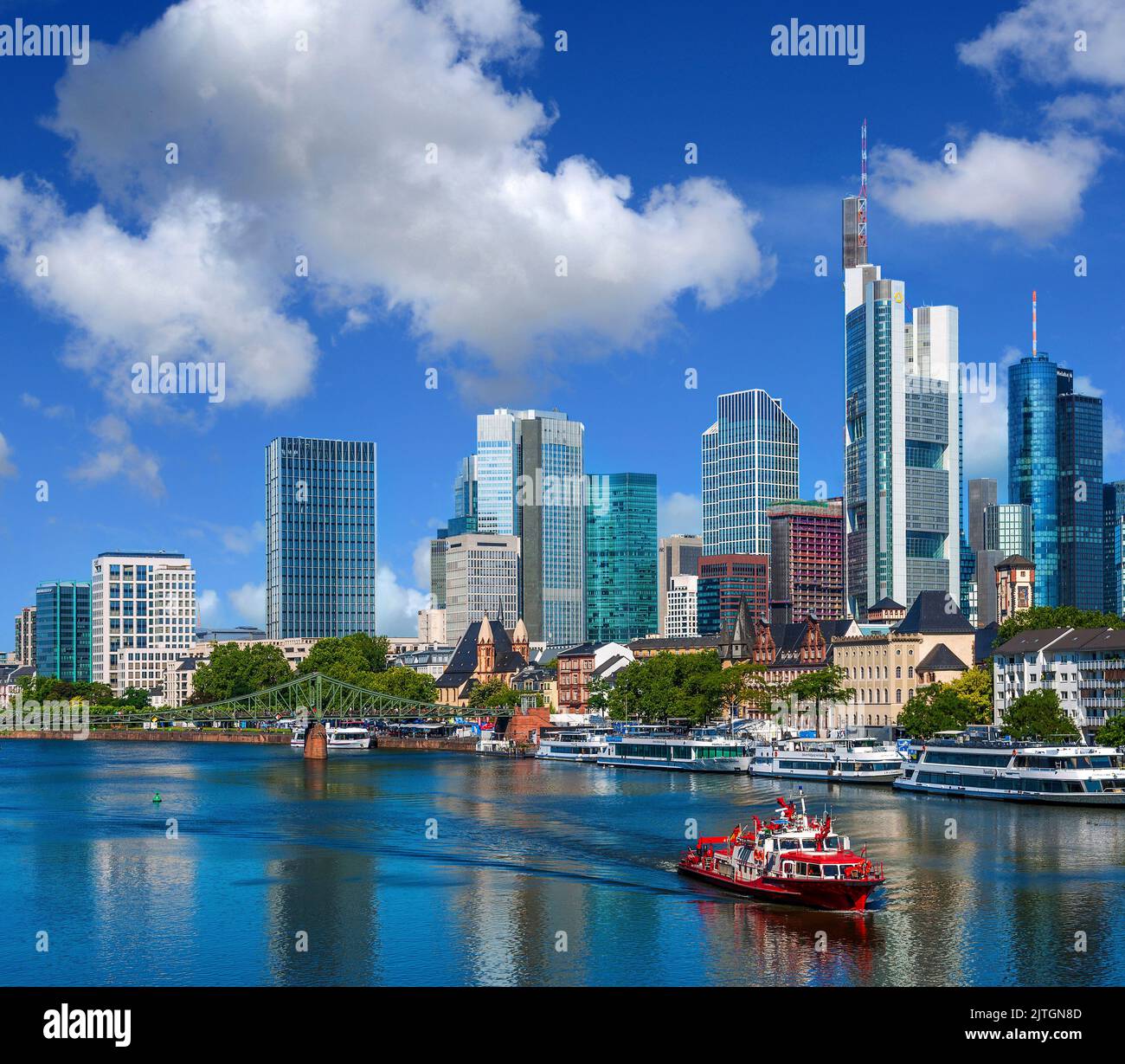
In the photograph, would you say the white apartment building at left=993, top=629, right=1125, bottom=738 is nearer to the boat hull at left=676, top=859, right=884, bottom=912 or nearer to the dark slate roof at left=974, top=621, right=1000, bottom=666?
the dark slate roof at left=974, top=621, right=1000, bottom=666

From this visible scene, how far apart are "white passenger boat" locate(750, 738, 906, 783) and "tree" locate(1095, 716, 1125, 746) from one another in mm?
Result: 16164

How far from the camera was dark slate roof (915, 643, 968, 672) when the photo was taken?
7244 inches

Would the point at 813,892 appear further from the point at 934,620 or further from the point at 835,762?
the point at 934,620

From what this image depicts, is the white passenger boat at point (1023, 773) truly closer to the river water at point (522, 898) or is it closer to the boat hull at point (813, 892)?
the river water at point (522, 898)

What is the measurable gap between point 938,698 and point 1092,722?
16857 mm

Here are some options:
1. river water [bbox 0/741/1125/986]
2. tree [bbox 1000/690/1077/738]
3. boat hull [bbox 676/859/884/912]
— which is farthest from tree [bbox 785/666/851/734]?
boat hull [bbox 676/859/884/912]

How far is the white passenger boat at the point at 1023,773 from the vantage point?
111625 mm

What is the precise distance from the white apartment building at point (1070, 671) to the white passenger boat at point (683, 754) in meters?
26.6

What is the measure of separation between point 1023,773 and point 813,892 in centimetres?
4777

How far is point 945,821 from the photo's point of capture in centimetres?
10319
